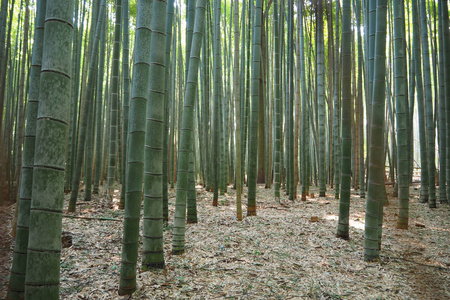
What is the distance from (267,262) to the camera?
209 cm

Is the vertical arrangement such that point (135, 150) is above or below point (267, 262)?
above

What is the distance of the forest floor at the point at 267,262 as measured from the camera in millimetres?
1648

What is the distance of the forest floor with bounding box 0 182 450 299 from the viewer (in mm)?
1648

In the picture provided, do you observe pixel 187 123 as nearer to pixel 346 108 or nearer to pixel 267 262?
pixel 267 262

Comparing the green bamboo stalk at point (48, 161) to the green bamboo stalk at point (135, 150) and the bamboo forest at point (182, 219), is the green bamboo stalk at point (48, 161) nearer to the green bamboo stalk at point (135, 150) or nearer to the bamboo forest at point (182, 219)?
the bamboo forest at point (182, 219)

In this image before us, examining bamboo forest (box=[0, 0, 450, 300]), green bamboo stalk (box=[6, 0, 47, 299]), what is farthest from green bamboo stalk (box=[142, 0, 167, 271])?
green bamboo stalk (box=[6, 0, 47, 299])

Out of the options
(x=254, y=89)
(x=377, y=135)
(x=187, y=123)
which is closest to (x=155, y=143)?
(x=187, y=123)

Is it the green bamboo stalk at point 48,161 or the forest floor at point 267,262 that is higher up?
the green bamboo stalk at point 48,161

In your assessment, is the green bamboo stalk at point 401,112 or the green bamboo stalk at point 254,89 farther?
the green bamboo stalk at point 254,89

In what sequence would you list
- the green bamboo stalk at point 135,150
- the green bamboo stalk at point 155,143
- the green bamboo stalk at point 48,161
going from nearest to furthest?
1. the green bamboo stalk at point 48,161
2. the green bamboo stalk at point 135,150
3. the green bamboo stalk at point 155,143

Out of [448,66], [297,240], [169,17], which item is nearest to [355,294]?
[297,240]

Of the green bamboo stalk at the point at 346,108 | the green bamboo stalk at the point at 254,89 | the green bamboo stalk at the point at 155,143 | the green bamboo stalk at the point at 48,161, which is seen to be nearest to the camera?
the green bamboo stalk at the point at 48,161

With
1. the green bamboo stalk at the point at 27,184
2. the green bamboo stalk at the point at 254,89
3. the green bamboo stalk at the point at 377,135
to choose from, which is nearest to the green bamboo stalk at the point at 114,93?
the green bamboo stalk at the point at 254,89

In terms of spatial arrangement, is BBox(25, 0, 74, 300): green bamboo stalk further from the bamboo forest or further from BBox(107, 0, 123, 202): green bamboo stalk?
BBox(107, 0, 123, 202): green bamboo stalk
